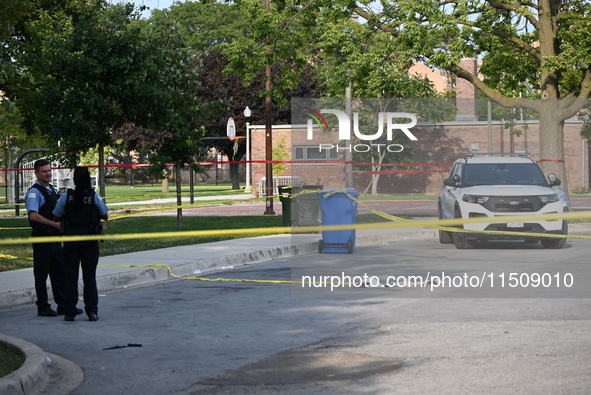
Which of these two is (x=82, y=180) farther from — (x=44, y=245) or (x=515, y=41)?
(x=515, y=41)

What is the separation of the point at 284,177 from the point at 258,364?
37.9 meters

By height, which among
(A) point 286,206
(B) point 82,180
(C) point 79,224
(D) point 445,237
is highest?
(B) point 82,180

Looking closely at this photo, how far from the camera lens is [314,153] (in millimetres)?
42812

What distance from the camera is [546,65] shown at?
25.6 meters

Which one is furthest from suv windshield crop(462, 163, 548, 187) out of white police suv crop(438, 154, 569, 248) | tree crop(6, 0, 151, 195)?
tree crop(6, 0, 151, 195)

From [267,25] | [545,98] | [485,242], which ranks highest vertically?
[267,25]

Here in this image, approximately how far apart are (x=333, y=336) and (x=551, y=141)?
66.0 ft

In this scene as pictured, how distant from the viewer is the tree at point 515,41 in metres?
25.6

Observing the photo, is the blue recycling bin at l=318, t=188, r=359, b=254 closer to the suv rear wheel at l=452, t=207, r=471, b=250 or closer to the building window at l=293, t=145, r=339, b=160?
the suv rear wheel at l=452, t=207, r=471, b=250

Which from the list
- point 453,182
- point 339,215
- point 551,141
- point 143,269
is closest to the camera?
point 143,269

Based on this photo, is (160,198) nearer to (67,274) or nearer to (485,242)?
(485,242)

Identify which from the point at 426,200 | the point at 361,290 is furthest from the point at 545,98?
the point at 361,290

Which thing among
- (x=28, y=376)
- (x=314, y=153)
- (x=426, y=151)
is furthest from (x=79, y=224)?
(x=426, y=151)

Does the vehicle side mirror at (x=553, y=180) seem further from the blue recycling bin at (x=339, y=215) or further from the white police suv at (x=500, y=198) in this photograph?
the blue recycling bin at (x=339, y=215)
